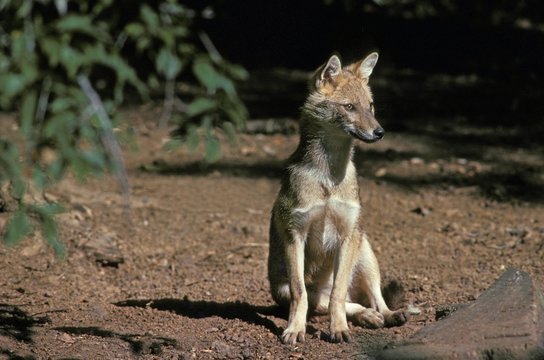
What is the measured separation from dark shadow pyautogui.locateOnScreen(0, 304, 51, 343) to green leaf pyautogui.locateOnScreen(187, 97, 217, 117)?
8.76 feet

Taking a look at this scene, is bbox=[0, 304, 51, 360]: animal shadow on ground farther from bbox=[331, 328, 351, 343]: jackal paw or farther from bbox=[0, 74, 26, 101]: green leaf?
bbox=[0, 74, 26, 101]: green leaf

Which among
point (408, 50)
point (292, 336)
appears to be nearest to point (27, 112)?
point (292, 336)

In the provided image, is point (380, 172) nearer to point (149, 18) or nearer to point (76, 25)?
point (149, 18)

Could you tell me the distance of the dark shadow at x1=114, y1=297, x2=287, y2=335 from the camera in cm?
607

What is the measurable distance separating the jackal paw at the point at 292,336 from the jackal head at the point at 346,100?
1.26 metres

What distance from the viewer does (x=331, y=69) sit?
6.11 meters

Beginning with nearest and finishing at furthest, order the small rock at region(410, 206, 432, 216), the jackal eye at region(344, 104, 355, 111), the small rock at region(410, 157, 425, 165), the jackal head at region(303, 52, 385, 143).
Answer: the jackal head at region(303, 52, 385, 143), the jackal eye at region(344, 104, 355, 111), the small rock at region(410, 206, 432, 216), the small rock at region(410, 157, 425, 165)

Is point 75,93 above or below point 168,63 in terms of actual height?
below

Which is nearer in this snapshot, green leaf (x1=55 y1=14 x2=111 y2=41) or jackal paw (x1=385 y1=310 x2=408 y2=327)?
green leaf (x1=55 y1=14 x2=111 y2=41)

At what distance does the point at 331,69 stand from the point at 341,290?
1.49m

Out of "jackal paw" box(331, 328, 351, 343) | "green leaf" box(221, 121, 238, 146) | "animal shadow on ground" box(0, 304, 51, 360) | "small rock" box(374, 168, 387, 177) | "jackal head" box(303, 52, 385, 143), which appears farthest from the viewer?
"small rock" box(374, 168, 387, 177)

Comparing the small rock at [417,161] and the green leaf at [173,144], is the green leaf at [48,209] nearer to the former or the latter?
the green leaf at [173,144]

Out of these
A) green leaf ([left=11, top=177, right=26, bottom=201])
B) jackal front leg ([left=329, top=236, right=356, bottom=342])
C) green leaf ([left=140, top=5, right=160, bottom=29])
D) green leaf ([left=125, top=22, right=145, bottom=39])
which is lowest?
jackal front leg ([left=329, top=236, right=356, bottom=342])

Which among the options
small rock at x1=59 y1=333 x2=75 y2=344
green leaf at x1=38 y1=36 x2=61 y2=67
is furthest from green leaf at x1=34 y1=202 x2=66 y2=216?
small rock at x1=59 y1=333 x2=75 y2=344
